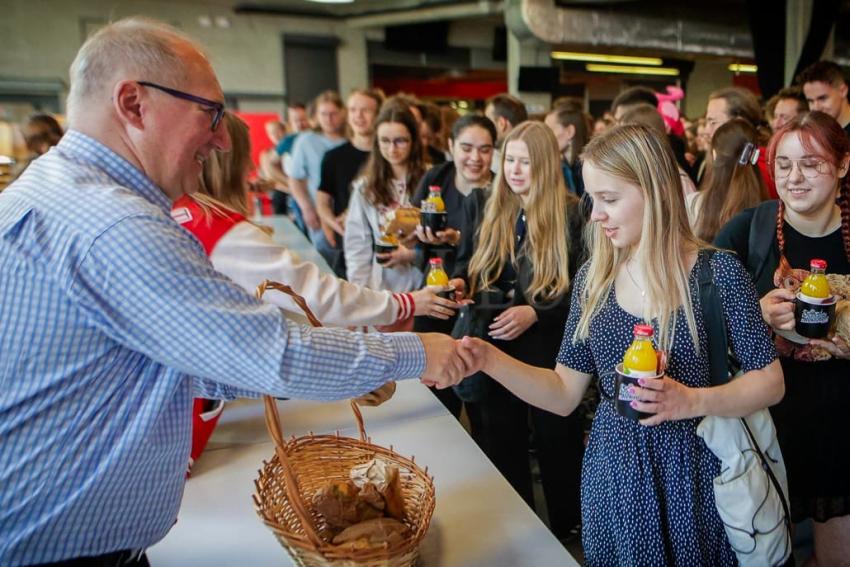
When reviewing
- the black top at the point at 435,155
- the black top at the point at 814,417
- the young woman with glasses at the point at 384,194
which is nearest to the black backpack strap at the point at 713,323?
the black top at the point at 814,417

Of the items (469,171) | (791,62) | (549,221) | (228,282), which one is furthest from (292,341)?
(791,62)

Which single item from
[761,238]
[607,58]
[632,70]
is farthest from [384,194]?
[632,70]

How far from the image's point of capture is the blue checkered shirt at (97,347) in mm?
894

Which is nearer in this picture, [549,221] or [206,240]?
[206,240]

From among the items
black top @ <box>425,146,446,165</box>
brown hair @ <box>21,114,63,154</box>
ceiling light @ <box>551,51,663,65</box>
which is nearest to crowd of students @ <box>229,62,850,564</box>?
black top @ <box>425,146,446,165</box>

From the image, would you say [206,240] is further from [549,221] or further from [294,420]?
[549,221]

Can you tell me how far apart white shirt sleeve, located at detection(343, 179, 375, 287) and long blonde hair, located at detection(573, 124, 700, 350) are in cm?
202

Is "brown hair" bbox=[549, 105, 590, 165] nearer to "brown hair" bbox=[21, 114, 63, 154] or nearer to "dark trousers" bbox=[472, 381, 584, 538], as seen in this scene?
"dark trousers" bbox=[472, 381, 584, 538]

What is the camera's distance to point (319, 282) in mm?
1983

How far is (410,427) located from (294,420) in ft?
1.22

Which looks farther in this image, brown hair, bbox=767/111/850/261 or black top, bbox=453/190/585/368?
black top, bbox=453/190/585/368

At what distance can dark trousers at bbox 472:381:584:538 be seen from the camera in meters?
2.42

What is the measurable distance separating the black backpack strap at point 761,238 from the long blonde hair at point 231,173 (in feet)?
5.52

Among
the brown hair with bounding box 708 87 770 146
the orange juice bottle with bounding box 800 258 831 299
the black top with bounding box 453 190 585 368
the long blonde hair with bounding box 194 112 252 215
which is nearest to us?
the orange juice bottle with bounding box 800 258 831 299
